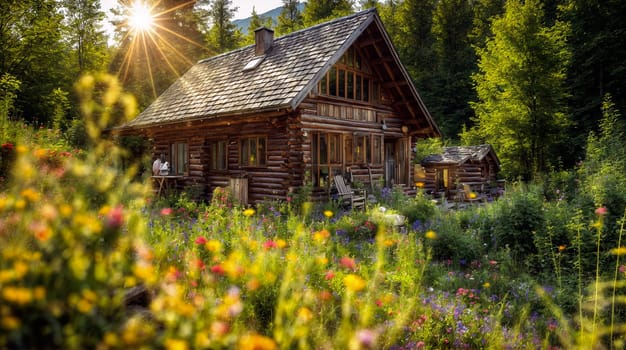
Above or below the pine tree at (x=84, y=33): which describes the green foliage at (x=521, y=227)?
below

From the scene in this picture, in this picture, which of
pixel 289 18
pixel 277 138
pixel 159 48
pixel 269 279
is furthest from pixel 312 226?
pixel 289 18

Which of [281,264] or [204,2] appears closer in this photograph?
[281,264]

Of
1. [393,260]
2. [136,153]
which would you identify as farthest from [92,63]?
[393,260]

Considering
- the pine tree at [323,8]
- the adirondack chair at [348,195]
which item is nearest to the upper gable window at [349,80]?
the adirondack chair at [348,195]

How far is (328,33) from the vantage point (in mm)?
12906

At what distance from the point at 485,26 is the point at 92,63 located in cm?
3300

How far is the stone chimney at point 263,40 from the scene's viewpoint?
14497 millimetres

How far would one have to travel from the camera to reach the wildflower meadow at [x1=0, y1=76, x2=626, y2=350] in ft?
5.28

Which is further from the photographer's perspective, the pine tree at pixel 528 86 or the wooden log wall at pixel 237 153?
the pine tree at pixel 528 86

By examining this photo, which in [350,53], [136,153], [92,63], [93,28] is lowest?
[136,153]

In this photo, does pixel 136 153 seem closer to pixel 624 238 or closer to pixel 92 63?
pixel 92 63

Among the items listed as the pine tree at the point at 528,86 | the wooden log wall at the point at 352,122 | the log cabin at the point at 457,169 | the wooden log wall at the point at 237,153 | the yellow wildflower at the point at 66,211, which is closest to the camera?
the yellow wildflower at the point at 66,211

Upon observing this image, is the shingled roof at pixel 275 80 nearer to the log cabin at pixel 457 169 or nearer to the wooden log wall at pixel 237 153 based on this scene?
the wooden log wall at pixel 237 153

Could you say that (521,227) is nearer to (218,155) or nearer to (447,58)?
(218,155)
